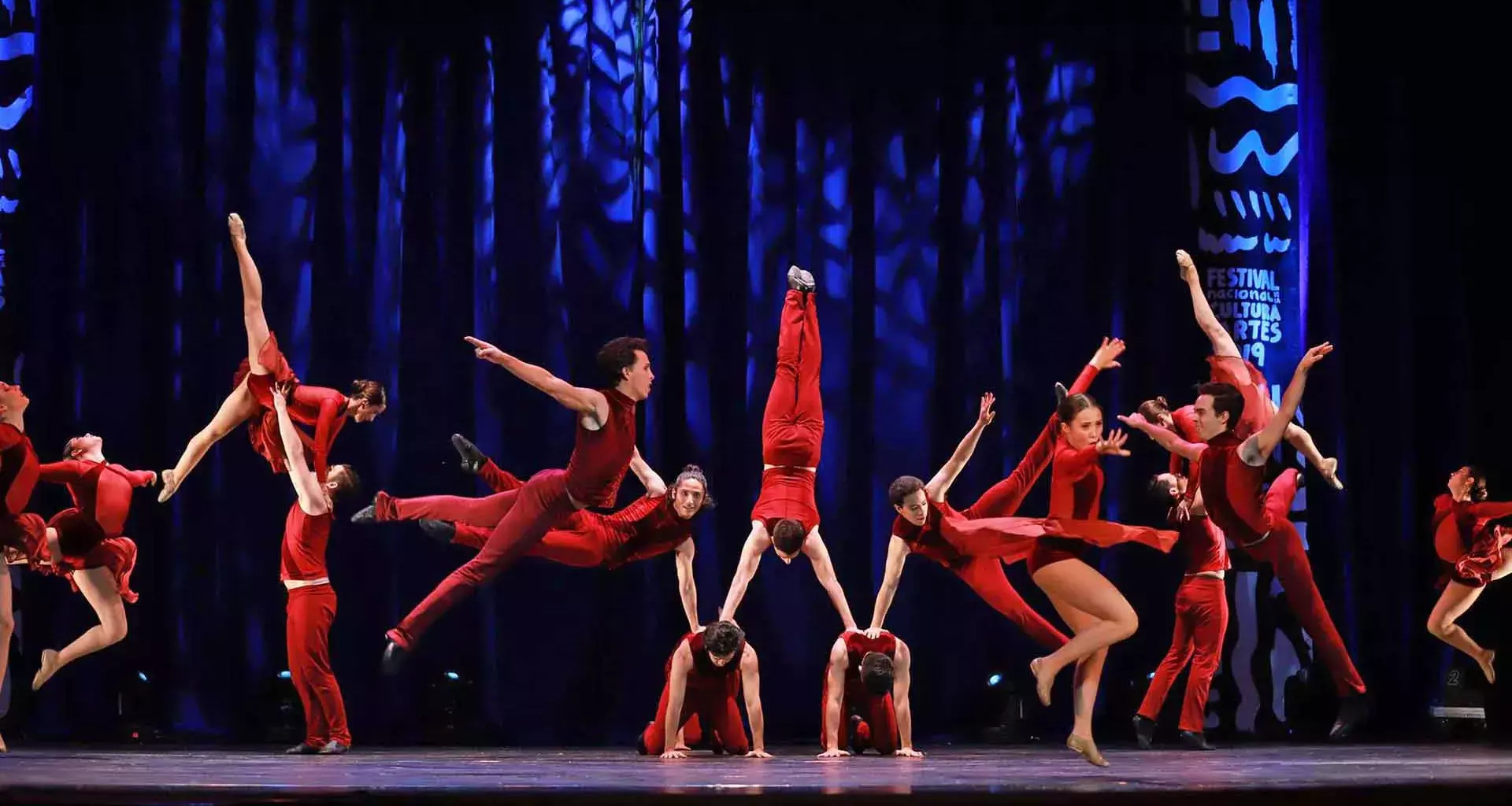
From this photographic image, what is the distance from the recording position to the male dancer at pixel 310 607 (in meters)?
5.92

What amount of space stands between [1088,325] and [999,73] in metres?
1.29

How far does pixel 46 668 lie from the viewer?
6.36 m

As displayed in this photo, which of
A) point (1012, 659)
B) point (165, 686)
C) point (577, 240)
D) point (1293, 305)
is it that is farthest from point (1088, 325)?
point (165, 686)

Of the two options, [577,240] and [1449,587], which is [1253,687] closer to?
[1449,587]

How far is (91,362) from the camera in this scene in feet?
22.8

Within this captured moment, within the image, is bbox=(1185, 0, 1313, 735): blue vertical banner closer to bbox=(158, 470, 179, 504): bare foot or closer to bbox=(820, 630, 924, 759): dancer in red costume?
bbox=(820, 630, 924, 759): dancer in red costume

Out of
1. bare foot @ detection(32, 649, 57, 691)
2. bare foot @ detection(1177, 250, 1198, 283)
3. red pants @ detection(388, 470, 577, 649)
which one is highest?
bare foot @ detection(1177, 250, 1198, 283)

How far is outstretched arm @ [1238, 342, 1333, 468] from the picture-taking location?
205 inches

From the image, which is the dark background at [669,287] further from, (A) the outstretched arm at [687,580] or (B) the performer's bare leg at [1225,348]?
(B) the performer's bare leg at [1225,348]

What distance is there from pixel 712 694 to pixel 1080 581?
165 centimetres

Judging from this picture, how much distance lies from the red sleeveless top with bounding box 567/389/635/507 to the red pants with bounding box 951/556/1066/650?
1.51 m

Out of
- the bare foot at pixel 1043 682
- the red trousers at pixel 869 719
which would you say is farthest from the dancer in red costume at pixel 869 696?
the bare foot at pixel 1043 682

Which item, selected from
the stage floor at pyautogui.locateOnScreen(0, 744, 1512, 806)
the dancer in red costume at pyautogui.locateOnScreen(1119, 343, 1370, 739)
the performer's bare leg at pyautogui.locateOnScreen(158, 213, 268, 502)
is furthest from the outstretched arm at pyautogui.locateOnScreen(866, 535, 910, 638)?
the performer's bare leg at pyautogui.locateOnScreen(158, 213, 268, 502)

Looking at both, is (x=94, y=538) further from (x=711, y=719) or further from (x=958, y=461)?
(x=958, y=461)
